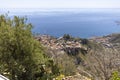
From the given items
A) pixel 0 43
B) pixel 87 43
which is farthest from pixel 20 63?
pixel 87 43

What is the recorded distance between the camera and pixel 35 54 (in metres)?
20.4

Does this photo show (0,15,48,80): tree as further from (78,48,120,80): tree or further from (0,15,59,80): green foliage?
(78,48,120,80): tree

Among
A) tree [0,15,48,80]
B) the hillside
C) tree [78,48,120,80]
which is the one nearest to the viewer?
tree [0,15,48,80]

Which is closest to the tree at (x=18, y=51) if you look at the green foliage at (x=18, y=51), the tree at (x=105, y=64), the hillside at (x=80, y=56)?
the green foliage at (x=18, y=51)

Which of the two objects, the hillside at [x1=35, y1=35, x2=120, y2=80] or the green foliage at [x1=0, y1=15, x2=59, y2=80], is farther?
the hillside at [x1=35, y1=35, x2=120, y2=80]

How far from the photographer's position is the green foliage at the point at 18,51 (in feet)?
63.5

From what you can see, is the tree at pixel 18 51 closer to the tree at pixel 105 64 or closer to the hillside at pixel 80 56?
the hillside at pixel 80 56

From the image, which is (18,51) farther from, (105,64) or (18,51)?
(105,64)

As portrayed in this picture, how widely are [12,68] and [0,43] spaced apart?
1858mm

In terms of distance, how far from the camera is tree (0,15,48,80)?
63.5ft

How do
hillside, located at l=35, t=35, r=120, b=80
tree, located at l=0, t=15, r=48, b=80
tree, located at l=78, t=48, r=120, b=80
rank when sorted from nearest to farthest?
tree, located at l=0, t=15, r=48, b=80 → tree, located at l=78, t=48, r=120, b=80 → hillside, located at l=35, t=35, r=120, b=80

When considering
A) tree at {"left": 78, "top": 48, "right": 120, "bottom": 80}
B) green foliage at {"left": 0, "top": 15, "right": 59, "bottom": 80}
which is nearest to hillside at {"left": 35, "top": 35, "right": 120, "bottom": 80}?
tree at {"left": 78, "top": 48, "right": 120, "bottom": 80}

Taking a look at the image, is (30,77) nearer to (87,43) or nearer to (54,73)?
(54,73)

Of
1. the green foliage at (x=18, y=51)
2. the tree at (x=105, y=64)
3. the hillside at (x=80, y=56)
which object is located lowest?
the hillside at (x=80, y=56)
